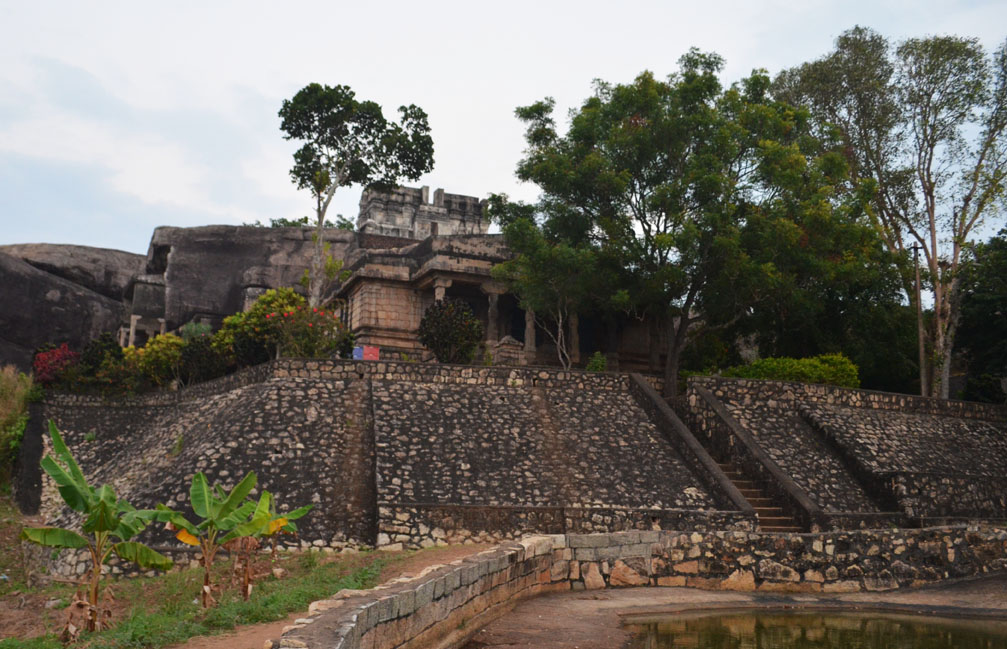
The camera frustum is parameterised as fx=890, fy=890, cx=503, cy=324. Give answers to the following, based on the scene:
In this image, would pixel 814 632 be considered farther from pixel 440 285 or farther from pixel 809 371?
pixel 440 285

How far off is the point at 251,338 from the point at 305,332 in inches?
71.7

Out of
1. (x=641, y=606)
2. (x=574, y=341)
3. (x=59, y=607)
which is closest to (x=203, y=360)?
(x=59, y=607)

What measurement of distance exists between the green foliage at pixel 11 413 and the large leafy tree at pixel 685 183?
551 inches

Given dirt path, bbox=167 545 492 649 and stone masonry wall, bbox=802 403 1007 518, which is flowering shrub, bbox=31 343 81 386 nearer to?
dirt path, bbox=167 545 492 649

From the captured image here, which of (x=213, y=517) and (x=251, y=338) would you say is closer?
(x=213, y=517)

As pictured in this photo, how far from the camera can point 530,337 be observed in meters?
27.5

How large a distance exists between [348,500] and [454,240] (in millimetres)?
14142

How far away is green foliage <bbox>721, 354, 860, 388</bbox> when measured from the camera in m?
21.9

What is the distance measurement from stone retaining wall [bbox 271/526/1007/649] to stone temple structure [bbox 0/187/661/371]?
1400cm

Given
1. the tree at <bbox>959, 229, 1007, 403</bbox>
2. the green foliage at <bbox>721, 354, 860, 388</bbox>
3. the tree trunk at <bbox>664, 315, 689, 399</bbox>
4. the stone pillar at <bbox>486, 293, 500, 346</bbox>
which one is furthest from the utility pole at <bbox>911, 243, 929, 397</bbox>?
the stone pillar at <bbox>486, 293, 500, 346</bbox>

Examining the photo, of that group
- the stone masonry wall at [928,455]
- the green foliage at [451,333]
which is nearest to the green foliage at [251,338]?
the green foliage at [451,333]

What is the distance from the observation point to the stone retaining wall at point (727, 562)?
33.0 feet

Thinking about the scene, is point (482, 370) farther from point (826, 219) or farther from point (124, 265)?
point (124, 265)

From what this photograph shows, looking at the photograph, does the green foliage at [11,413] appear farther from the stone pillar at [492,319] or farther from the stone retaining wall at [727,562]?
the stone retaining wall at [727,562]
